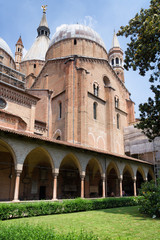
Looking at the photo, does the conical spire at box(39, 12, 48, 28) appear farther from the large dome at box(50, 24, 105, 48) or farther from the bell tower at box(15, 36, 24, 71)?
the large dome at box(50, 24, 105, 48)

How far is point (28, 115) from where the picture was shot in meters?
20.5

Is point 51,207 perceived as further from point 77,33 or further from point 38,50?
point 38,50

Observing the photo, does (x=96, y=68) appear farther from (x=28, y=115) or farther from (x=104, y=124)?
(x=28, y=115)

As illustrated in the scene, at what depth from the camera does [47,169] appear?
18797mm

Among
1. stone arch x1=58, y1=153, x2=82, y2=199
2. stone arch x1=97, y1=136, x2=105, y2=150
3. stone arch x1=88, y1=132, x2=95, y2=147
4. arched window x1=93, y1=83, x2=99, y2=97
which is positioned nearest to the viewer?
stone arch x1=58, y1=153, x2=82, y2=199

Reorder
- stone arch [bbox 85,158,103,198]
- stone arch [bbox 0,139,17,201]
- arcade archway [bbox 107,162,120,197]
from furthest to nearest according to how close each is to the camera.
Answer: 1. arcade archway [bbox 107,162,120,197]
2. stone arch [bbox 85,158,103,198]
3. stone arch [bbox 0,139,17,201]

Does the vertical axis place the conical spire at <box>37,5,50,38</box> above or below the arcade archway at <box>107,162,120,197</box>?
above

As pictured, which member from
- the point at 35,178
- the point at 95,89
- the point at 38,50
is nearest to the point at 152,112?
the point at 35,178

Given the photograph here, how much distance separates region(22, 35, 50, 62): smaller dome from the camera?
45188mm

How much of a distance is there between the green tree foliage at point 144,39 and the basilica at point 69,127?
276 inches

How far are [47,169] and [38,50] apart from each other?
112 ft

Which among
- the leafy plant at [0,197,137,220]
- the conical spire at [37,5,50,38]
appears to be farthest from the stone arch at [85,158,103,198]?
the conical spire at [37,5,50,38]

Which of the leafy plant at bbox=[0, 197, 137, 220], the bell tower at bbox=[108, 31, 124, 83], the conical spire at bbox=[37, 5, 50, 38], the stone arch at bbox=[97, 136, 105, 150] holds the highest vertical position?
the conical spire at bbox=[37, 5, 50, 38]

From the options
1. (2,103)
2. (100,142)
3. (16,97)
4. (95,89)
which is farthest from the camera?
(95,89)
